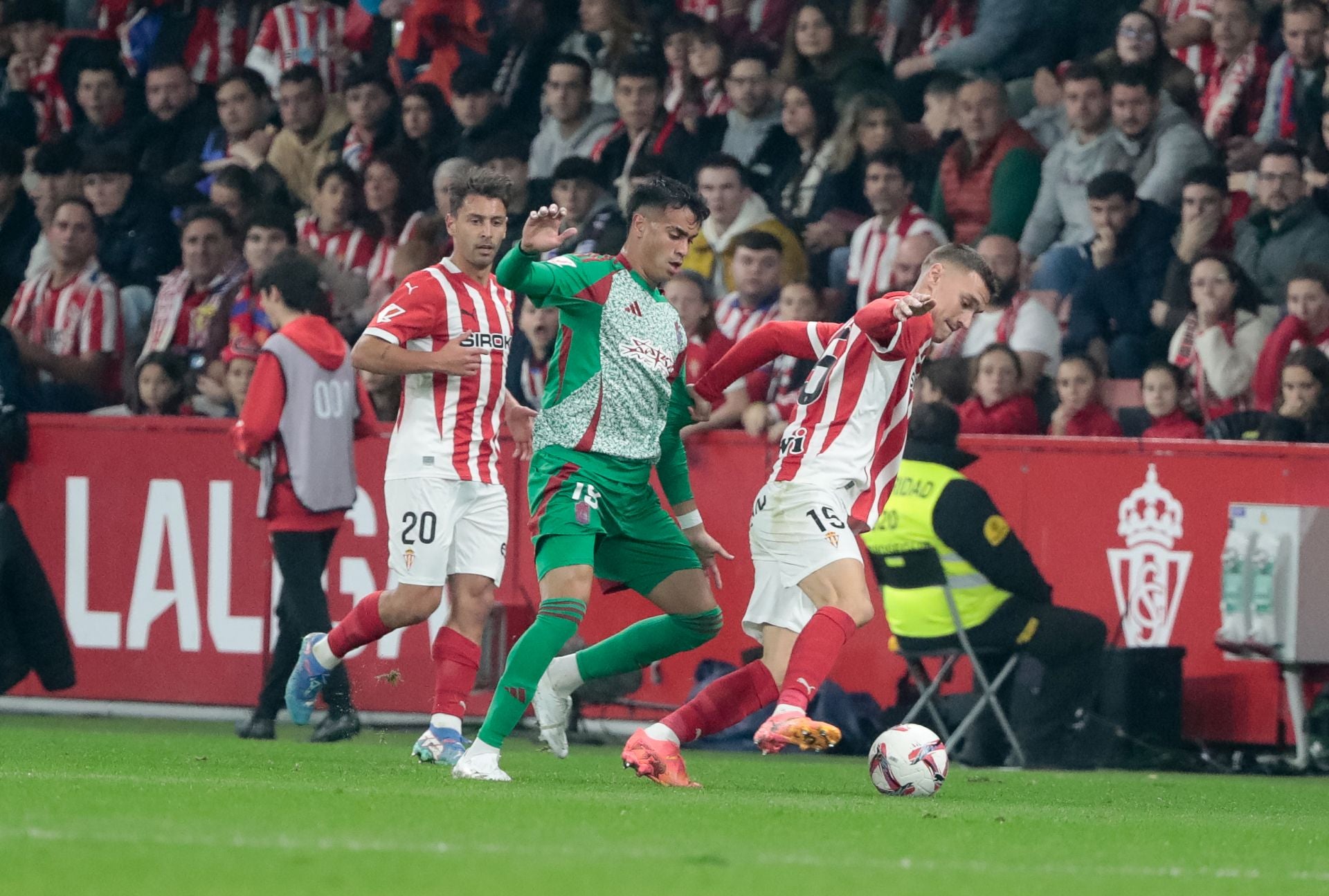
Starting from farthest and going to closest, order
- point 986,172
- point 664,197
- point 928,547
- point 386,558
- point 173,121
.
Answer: point 173,121 < point 986,172 < point 386,558 < point 928,547 < point 664,197

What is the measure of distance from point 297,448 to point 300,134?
5.50 metres

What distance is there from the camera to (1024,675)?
1039 cm

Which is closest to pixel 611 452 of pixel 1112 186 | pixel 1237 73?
pixel 1112 186

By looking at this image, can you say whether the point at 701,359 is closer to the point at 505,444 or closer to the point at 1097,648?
the point at 505,444

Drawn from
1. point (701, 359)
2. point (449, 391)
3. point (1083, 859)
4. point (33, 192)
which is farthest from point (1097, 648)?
point (33, 192)

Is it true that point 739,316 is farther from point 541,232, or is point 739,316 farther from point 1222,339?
point 541,232

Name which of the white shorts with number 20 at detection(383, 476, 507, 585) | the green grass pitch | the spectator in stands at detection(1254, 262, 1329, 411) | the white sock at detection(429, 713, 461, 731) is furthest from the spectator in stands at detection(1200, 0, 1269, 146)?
the white sock at detection(429, 713, 461, 731)

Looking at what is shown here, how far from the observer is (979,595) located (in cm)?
1012

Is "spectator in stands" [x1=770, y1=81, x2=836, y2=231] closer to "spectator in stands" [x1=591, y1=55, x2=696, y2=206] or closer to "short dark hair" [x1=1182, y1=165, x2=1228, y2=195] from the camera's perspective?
"spectator in stands" [x1=591, y1=55, x2=696, y2=206]

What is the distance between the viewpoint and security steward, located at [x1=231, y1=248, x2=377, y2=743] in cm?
1027

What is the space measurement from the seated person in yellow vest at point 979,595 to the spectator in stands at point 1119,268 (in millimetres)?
1864

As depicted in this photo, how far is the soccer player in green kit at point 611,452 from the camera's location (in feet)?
24.3

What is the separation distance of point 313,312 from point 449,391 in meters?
2.46

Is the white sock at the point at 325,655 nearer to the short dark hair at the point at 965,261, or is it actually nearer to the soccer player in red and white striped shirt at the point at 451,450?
the soccer player in red and white striped shirt at the point at 451,450
